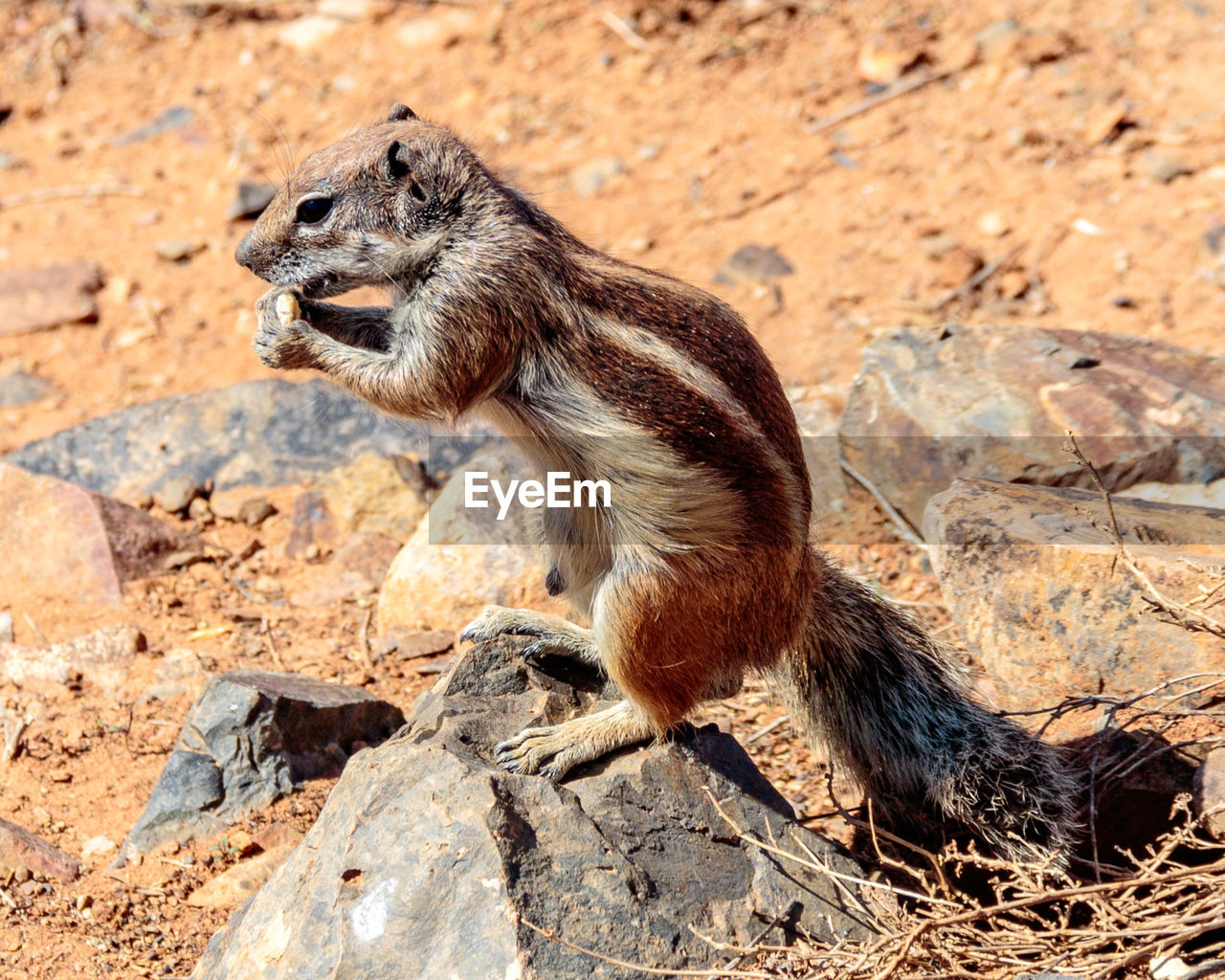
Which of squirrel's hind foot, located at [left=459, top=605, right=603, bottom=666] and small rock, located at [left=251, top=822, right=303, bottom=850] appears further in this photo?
small rock, located at [left=251, top=822, right=303, bottom=850]

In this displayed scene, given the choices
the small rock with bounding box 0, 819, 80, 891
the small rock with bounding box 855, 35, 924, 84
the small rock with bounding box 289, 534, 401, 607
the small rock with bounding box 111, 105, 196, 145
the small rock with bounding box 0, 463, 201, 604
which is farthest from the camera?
the small rock with bounding box 111, 105, 196, 145

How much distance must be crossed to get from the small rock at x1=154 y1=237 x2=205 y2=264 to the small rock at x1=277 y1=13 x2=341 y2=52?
2.64 metres

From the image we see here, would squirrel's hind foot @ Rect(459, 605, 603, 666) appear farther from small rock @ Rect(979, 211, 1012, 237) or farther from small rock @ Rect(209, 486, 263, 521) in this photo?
small rock @ Rect(979, 211, 1012, 237)

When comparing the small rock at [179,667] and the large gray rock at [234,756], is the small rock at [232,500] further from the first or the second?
the large gray rock at [234,756]

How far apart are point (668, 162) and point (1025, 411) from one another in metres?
4.73

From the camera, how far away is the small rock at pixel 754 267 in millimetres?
8594

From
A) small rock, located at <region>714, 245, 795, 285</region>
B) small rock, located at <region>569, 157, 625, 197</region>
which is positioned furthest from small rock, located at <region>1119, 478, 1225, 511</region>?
small rock, located at <region>569, 157, 625, 197</region>

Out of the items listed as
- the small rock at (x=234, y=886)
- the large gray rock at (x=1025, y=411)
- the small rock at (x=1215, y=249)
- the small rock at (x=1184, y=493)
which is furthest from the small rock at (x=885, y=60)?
the small rock at (x=234, y=886)

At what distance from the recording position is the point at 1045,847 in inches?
151

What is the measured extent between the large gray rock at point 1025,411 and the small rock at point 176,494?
3.65m

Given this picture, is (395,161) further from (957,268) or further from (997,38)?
(997,38)

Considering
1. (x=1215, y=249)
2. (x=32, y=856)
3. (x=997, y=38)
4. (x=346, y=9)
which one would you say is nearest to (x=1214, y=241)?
(x=1215, y=249)

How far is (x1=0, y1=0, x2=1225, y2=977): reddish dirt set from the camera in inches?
309

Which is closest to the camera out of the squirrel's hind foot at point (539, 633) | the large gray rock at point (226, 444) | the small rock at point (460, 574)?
the squirrel's hind foot at point (539, 633)
